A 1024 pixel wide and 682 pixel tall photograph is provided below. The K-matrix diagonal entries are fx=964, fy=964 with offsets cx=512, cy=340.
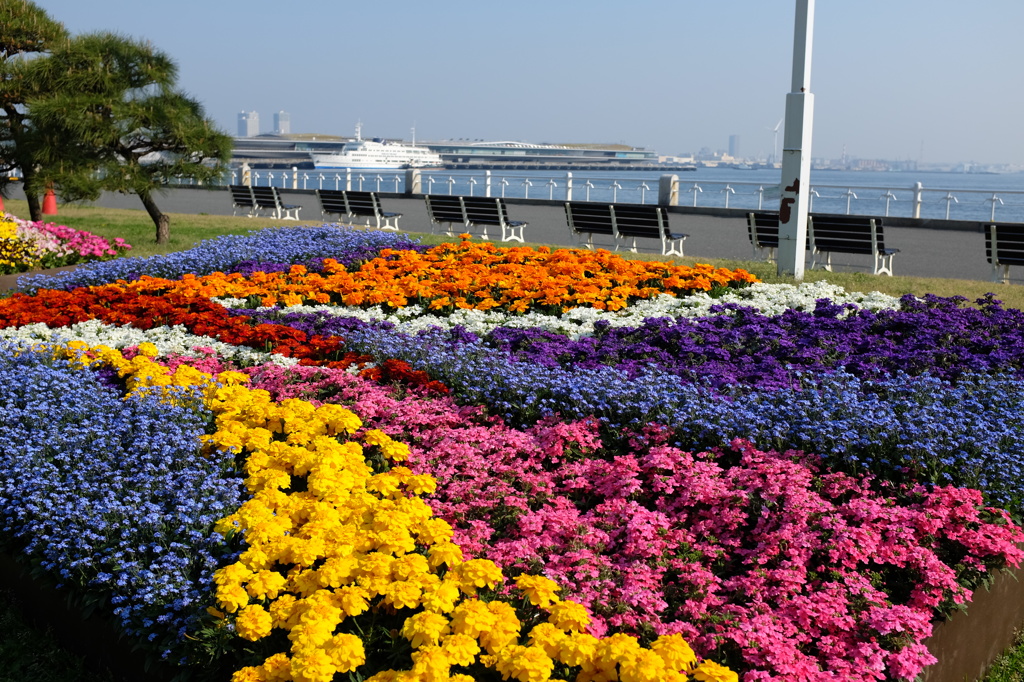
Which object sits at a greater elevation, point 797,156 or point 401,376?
point 797,156

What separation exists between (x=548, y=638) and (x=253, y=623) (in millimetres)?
1004

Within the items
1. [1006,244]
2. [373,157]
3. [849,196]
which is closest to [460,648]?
[1006,244]

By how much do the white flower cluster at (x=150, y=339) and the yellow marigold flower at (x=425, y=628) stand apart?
3796mm

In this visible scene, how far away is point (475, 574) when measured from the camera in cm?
350

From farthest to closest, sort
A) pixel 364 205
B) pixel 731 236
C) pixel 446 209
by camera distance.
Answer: pixel 731 236, pixel 364 205, pixel 446 209

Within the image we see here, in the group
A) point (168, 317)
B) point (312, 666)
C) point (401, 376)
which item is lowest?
point (312, 666)

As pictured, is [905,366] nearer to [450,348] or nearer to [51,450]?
[450,348]

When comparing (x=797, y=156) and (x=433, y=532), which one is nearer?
(x=433, y=532)

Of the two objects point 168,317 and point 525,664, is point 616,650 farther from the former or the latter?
point 168,317

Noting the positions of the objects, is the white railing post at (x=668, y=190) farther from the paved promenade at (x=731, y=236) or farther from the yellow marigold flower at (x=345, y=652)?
the yellow marigold flower at (x=345, y=652)

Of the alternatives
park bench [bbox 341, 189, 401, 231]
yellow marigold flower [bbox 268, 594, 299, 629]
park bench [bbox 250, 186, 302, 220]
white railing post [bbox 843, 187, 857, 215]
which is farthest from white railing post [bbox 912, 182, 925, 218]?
yellow marigold flower [bbox 268, 594, 299, 629]

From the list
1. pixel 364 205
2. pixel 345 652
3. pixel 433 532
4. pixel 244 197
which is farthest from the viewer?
pixel 244 197

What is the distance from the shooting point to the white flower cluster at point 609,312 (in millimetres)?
8445

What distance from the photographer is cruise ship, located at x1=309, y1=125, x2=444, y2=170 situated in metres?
87.2
